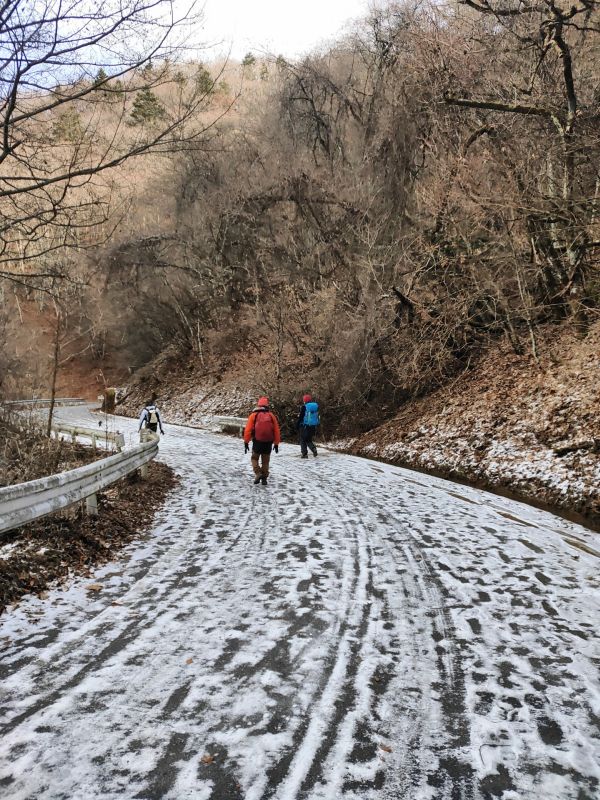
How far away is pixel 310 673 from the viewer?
4211 millimetres

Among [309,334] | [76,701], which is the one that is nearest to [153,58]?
[76,701]

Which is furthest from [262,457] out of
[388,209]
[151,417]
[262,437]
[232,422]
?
[388,209]

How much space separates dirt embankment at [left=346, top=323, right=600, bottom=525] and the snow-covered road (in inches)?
192

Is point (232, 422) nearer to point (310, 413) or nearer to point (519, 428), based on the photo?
A: point (310, 413)

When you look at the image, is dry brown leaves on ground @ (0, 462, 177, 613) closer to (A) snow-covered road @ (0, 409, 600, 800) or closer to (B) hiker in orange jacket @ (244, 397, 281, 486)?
(A) snow-covered road @ (0, 409, 600, 800)

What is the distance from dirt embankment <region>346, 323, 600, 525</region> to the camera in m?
12.6

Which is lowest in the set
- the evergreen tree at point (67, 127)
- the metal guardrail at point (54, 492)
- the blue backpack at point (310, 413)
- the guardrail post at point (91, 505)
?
the guardrail post at point (91, 505)

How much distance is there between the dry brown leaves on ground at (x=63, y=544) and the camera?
19.2ft

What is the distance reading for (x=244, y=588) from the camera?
603cm

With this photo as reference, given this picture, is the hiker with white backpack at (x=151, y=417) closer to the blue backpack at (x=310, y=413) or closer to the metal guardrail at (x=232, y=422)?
the blue backpack at (x=310, y=413)

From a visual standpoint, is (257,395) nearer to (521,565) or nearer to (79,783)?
(521,565)

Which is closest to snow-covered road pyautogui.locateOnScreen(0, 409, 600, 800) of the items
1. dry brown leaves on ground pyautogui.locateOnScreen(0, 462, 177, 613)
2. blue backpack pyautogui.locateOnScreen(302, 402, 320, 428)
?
dry brown leaves on ground pyautogui.locateOnScreen(0, 462, 177, 613)

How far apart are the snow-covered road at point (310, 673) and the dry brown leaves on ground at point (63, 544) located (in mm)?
308

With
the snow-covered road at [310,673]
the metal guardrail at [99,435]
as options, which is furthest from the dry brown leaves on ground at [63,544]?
the metal guardrail at [99,435]
